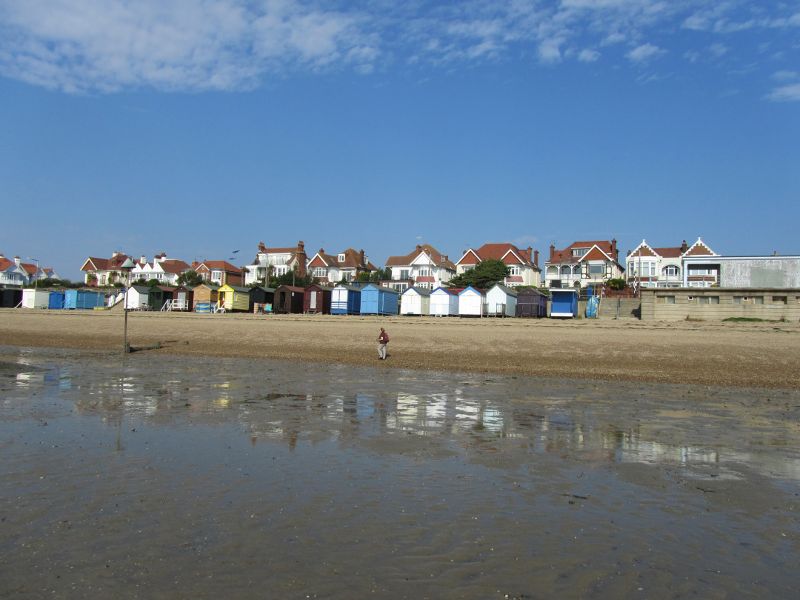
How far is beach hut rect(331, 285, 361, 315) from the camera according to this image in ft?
169

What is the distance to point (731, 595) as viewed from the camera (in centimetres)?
547

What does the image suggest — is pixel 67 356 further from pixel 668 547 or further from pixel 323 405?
pixel 668 547

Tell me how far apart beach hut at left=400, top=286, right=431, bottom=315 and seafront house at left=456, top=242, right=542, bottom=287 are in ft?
122

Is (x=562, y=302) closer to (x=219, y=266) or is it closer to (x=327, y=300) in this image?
(x=327, y=300)

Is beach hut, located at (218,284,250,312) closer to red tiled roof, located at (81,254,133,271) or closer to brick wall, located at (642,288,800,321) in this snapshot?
brick wall, located at (642,288,800,321)

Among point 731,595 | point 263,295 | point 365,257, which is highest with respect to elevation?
point 365,257

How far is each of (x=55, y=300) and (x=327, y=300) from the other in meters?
31.8

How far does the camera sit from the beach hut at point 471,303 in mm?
48344

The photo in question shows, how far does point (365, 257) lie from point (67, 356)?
94.3 meters

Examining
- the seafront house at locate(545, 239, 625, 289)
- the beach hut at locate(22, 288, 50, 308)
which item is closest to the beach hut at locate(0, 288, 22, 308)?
the beach hut at locate(22, 288, 50, 308)

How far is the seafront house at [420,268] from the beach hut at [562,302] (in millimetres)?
49710

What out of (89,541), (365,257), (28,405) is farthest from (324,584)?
(365,257)

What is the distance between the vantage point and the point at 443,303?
4944cm

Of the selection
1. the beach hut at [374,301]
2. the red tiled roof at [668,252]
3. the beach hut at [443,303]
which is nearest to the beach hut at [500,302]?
the beach hut at [443,303]
